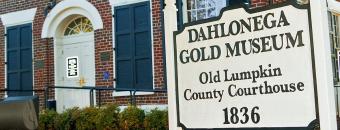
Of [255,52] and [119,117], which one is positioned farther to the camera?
[119,117]

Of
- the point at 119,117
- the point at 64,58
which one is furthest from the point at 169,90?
the point at 64,58

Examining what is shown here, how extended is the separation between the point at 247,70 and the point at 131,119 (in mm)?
5433

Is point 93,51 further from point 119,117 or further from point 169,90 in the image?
point 169,90

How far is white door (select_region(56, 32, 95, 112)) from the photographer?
11.6m

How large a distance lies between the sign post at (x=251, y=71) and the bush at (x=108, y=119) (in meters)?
5.30

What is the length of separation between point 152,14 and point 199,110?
26.3 ft

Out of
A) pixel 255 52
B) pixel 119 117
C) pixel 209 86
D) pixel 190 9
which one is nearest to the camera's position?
pixel 255 52

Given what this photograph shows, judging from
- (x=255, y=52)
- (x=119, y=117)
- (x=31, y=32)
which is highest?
(x=31, y=32)

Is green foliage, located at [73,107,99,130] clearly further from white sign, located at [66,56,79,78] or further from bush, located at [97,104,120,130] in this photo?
white sign, located at [66,56,79,78]

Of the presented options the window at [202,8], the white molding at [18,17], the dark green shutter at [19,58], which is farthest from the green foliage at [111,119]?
the white molding at [18,17]

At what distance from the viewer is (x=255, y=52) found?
2391 millimetres

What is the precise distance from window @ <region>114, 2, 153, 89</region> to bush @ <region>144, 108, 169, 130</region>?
2.66 metres

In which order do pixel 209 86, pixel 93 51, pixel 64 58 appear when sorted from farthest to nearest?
pixel 64 58
pixel 93 51
pixel 209 86

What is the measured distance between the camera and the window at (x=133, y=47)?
10430 millimetres
